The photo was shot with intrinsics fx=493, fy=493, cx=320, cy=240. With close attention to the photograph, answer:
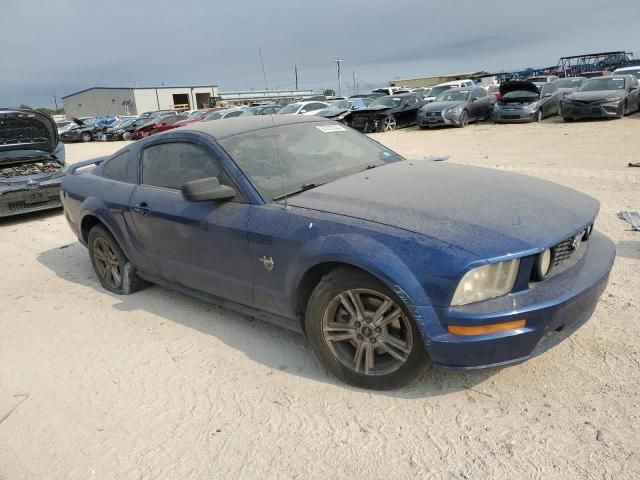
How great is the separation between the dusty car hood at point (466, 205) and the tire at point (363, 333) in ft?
1.28

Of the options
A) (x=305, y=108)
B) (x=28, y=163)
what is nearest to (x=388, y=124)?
(x=305, y=108)

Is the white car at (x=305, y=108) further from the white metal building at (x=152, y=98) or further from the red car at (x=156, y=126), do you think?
the white metal building at (x=152, y=98)

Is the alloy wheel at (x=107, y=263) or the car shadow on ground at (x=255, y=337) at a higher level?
the alloy wheel at (x=107, y=263)

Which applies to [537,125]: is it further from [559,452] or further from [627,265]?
[559,452]

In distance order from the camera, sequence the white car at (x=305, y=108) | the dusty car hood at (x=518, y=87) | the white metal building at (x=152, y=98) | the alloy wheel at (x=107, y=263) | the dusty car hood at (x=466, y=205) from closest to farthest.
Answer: the dusty car hood at (x=466, y=205) → the alloy wheel at (x=107, y=263) → the dusty car hood at (x=518, y=87) → the white car at (x=305, y=108) → the white metal building at (x=152, y=98)

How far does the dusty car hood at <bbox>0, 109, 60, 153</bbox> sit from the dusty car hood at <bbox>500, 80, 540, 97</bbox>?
47.8 ft

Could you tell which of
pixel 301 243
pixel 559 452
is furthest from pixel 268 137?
pixel 559 452

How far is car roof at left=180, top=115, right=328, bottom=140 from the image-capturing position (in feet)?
12.0

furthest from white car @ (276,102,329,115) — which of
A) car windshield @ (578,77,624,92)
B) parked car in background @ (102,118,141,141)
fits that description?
parked car in background @ (102,118,141,141)

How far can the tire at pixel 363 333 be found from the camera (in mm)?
2619

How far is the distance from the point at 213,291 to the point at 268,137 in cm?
120

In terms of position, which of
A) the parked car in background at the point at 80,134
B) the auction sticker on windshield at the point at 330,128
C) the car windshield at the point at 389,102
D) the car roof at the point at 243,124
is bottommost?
the parked car in background at the point at 80,134

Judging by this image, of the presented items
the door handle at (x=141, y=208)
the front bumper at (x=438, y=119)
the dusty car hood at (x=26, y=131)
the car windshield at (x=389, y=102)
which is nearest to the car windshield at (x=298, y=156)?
the door handle at (x=141, y=208)

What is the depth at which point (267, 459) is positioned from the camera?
2418 millimetres
